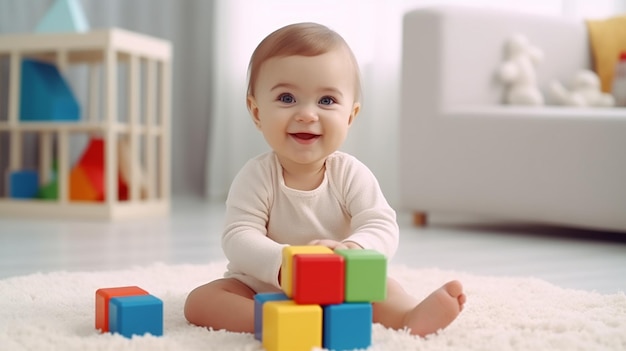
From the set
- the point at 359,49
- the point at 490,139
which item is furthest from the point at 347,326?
the point at 359,49

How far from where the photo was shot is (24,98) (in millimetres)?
2742

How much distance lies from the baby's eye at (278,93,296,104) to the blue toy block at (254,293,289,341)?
0.26m

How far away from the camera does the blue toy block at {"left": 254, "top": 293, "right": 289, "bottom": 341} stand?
0.91 metres

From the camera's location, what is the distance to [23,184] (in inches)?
107

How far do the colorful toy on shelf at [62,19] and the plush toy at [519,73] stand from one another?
1.37 m

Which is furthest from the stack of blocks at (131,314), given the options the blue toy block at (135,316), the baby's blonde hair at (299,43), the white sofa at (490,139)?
the white sofa at (490,139)

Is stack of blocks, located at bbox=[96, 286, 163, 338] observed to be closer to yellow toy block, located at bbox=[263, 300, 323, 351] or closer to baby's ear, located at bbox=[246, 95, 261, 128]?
yellow toy block, located at bbox=[263, 300, 323, 351]

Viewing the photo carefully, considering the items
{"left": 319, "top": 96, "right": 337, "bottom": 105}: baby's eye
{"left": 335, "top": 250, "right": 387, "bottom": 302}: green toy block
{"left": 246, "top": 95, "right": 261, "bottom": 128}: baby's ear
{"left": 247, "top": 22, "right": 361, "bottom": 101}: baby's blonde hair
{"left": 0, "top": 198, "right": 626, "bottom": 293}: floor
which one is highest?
{"left": 247, "top": 22, "right": 361, "bottom": 101}: baby's blonde hair

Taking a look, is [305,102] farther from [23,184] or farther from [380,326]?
[23,184]

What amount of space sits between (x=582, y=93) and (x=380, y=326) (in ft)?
5.73

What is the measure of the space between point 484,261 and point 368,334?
3.00 feet

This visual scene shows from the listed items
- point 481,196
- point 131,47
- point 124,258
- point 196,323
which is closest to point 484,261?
point 481,196

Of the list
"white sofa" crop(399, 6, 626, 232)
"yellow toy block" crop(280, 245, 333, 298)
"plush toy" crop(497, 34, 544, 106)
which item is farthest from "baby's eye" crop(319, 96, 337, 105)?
"plush toy" crop(497, 34, 544, 106)

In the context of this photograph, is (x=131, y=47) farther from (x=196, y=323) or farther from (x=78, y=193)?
(x=196, y=323)
